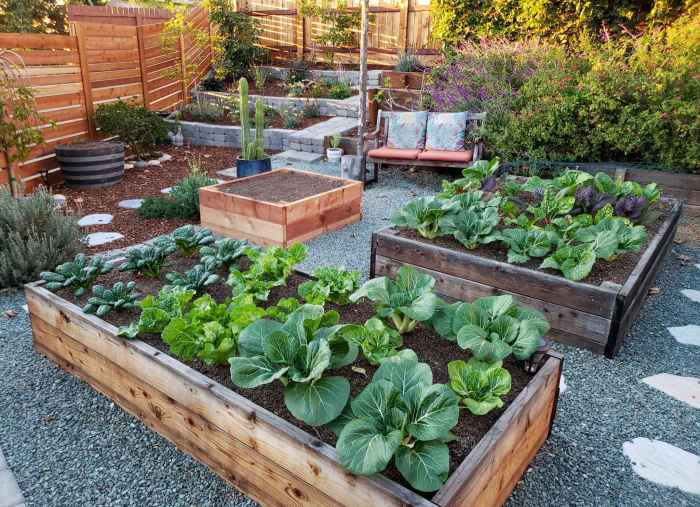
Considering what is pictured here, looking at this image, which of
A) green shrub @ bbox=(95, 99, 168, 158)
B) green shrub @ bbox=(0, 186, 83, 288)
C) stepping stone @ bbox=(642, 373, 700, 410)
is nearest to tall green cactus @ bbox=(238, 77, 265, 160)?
green shrub @ bbox=(95, 99, 168, 158)

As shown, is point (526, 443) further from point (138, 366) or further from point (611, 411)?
point (138, 366)

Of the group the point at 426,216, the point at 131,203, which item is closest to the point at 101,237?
the point at 131,203

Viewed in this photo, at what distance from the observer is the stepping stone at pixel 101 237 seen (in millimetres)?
4480

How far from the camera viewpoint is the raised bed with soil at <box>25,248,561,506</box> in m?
1.53

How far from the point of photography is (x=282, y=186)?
5039mm

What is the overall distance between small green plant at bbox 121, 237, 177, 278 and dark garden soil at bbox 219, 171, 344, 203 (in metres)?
1.59

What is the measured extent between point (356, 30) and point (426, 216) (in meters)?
10.3

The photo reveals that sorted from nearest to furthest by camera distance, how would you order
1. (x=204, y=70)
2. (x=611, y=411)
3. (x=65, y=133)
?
(x=611, y=411), (x=65, y=133), (x=204, y=70)

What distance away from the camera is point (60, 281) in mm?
2684

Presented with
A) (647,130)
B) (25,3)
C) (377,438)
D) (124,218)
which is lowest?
(124,218)

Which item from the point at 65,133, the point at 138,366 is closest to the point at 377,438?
the point at 138,366

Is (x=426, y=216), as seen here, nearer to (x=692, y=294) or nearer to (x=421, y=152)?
(x=692, y=294)

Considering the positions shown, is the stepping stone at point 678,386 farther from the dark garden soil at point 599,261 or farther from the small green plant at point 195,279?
the small green plant at point 195,279

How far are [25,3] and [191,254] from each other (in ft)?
43.9
